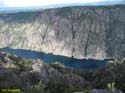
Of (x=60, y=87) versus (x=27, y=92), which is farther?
(x=60, y=87)

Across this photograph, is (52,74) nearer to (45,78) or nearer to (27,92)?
(45,78)

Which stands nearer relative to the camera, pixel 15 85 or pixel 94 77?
pixel 15 85

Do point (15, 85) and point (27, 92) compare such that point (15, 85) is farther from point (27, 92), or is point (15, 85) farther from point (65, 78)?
point (65, 78)

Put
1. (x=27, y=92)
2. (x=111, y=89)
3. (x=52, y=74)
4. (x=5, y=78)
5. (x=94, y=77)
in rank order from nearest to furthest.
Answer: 1. (x=27, y=92)
2. (x=111, y=89)
3. (x=5, y=78)
4. (x=52, y=74)
5. (x=94, y=77)

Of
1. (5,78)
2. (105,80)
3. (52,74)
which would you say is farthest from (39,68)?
(5,78)

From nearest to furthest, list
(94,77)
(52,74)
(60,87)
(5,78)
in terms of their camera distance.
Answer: (5,78) → (60,87) → (52,74) → (94,77)

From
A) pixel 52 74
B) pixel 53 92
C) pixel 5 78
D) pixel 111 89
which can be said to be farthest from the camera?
pixel 52 74

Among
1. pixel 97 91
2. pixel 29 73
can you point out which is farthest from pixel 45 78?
pixel 97 91

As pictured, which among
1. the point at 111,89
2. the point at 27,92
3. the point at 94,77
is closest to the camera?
the point at 27,92
